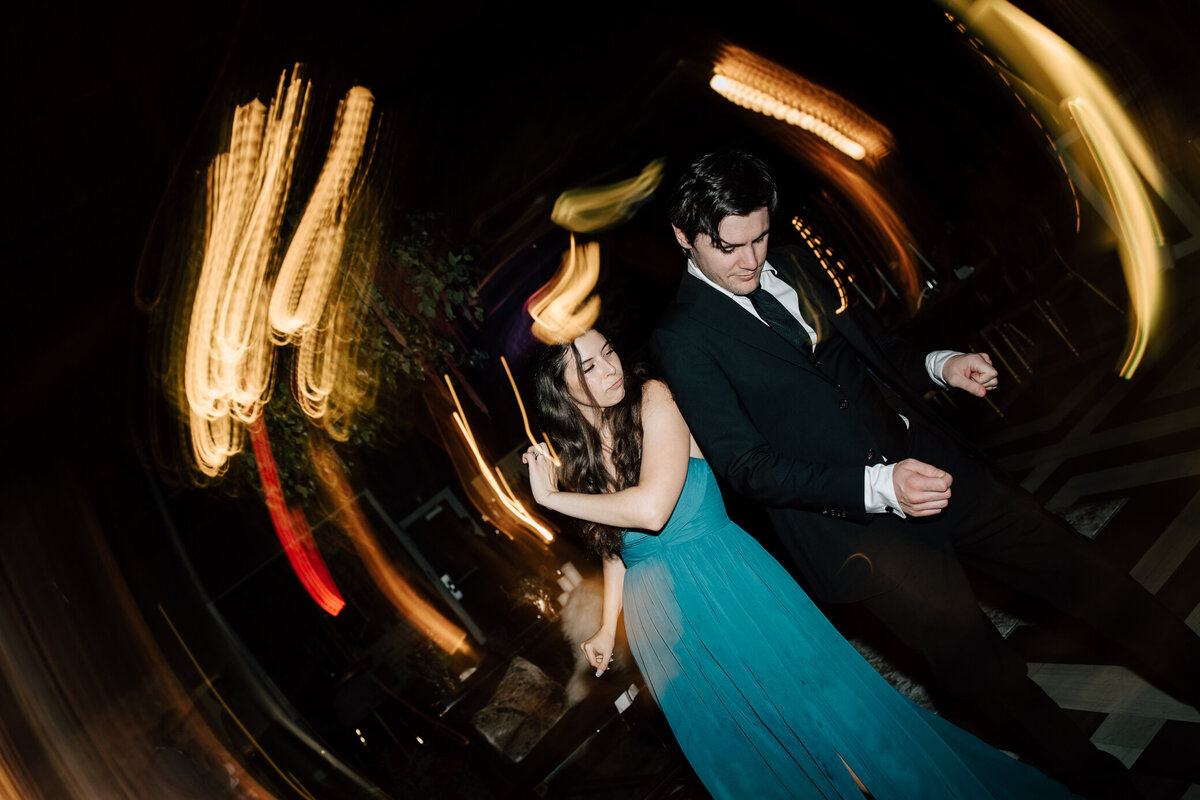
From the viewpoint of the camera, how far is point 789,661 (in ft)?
5.07

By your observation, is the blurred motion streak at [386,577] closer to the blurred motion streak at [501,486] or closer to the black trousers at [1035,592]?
the blurred motion streak at [501,486]

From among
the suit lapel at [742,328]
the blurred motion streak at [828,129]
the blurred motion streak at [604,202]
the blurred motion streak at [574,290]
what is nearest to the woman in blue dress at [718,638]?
the suit lapel at [742,328]

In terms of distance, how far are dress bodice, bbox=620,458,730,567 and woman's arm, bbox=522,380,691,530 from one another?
15 cm

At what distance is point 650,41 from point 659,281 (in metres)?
2.49

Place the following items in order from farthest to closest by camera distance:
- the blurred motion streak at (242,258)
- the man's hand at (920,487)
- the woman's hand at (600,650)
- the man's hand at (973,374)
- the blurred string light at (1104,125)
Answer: the blurred motion streak at (242,258) → the blurred string light at (1104,125) → the woman's hand at (600,650) → the man's hand at (973,374) → the man's hand at (920,487)

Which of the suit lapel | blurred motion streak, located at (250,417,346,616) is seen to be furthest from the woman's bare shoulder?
blurred motion streak, located at (250,417,346,616)

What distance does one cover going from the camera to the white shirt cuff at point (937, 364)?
1699 mm

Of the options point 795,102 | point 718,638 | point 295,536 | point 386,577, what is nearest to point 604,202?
point 795,102

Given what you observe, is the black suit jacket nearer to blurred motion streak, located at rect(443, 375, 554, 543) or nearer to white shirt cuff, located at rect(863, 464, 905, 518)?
white shirt cuff, located at rect(863, 464, 905, 518)

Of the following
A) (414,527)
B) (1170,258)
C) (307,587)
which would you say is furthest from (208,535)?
(1170,258)

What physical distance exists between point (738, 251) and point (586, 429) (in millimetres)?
702

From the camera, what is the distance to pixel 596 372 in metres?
1.68

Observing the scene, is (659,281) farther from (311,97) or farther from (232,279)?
(232,279)

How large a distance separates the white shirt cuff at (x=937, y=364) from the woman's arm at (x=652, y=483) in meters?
0.78
